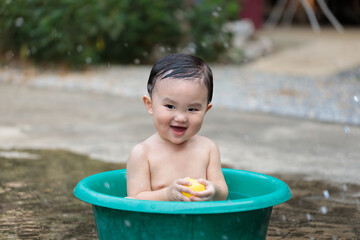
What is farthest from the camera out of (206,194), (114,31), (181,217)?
(114,31)

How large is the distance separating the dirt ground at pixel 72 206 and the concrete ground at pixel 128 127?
305 millimetres

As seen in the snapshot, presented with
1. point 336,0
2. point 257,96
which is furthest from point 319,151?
point 336,0

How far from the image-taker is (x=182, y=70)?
2324 millimetres

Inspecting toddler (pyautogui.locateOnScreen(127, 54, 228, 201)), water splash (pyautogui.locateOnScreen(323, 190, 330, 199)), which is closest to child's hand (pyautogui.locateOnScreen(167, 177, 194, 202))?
toddler (pyautogui.locateOnScreen(127, 54, 228, 201))

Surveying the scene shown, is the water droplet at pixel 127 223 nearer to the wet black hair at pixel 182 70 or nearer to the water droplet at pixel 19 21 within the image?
the wet black hair at pixel 182 70

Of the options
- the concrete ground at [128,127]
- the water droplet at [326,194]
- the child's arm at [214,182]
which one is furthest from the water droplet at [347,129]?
the child's arm at [214,182]

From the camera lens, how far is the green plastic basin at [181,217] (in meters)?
1.98

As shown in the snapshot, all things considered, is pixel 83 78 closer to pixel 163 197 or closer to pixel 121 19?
pixel 121 19

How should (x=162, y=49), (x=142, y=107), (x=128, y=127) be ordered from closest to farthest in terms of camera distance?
(x=128, y=127) → (x=142, y=107) → (x=162, y=49)

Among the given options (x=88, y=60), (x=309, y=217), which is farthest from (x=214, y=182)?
(x=88, y=60)

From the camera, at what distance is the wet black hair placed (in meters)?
2.32

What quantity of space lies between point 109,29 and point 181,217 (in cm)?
705

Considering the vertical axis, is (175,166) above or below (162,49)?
above

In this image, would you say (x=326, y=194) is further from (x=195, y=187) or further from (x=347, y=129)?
(x=347, y=129)
